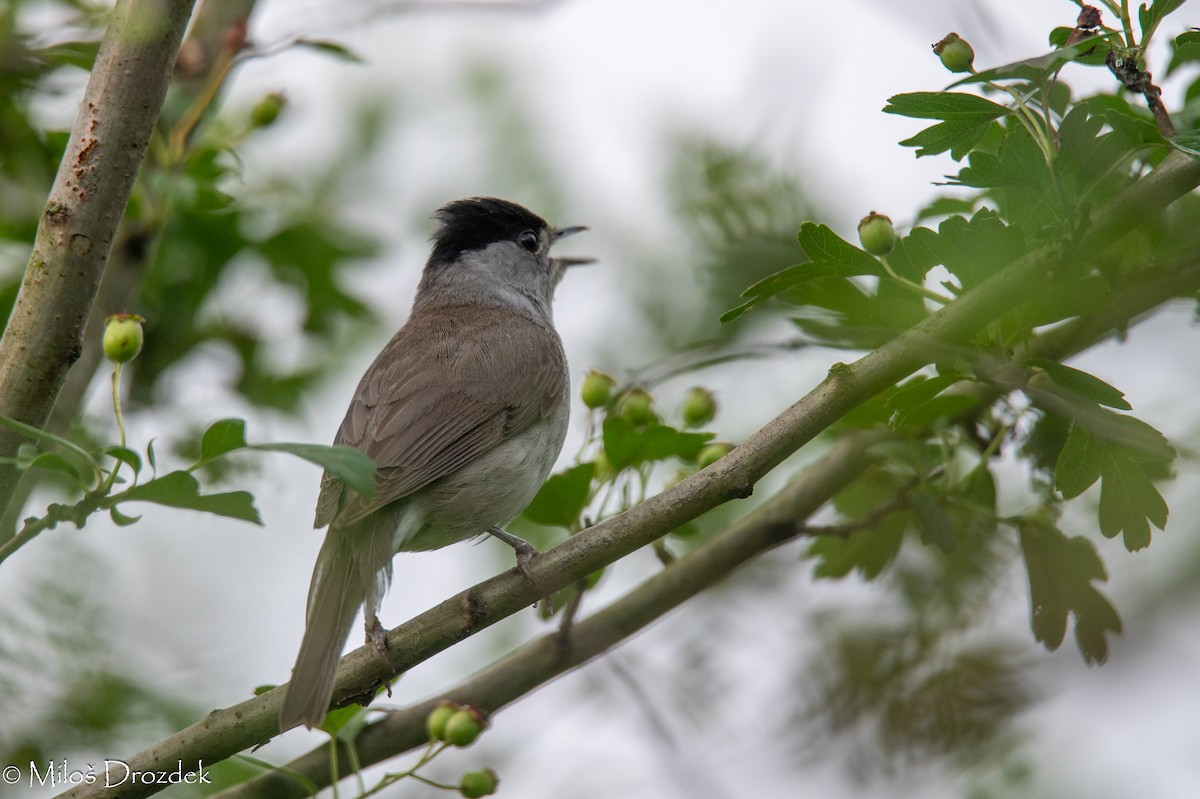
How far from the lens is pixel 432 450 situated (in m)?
4.03

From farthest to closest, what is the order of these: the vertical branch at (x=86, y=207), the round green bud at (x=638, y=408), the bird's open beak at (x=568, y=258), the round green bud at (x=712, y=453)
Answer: the bird's open beak at (x=568, y=258) < the round green bud at (x=638, y=408) < the round green bud at (x=712, y=453) < the vertical branch at (x=86, y=207)

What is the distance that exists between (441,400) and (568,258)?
1.69 m

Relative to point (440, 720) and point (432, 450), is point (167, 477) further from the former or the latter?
point (432, 450)

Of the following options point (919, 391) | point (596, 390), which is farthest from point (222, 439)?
point (919, 391)

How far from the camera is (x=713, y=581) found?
3107 millimetres

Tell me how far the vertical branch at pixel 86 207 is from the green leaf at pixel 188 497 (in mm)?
588

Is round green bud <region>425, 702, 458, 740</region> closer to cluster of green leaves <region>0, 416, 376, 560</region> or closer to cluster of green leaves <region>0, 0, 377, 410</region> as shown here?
cluster of green leaves <region>0, 416, 376, 560</region>

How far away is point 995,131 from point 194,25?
2938 millimetres

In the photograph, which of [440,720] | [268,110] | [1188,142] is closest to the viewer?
[1188,142]

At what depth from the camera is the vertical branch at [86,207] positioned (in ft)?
8.80

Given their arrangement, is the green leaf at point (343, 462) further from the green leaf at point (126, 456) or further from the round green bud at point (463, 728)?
the round green bud at point (463, 728)

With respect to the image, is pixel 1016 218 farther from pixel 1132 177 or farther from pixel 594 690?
pixel 594 690

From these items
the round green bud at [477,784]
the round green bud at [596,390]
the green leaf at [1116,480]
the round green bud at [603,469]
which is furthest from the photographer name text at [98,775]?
the green leaf at [1116,480]

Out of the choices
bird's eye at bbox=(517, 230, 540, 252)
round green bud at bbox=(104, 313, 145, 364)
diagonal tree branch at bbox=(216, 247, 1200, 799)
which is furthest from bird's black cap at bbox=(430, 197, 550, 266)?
round green bud at bbox=(104, 313, 145, 364)
